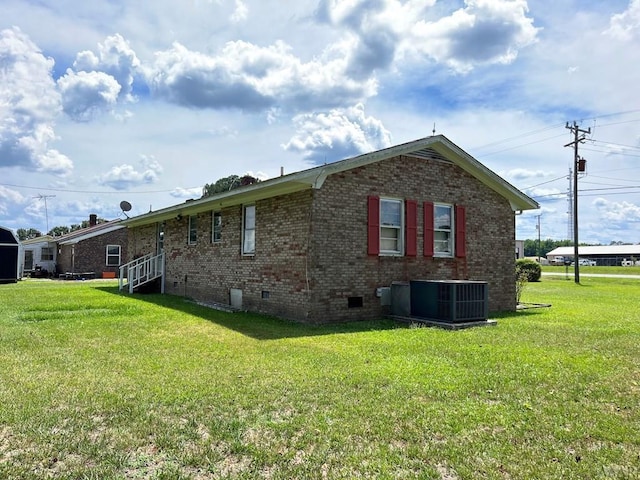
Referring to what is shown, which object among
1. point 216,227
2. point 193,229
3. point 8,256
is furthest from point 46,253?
point 216,227

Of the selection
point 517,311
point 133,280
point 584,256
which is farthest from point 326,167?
point 584,256

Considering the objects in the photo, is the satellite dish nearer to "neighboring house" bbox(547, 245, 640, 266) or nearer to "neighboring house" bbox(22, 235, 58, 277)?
"neighboring house" bbox(22, 235, 58, 277)

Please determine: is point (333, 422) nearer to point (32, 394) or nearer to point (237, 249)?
point (32, 394)

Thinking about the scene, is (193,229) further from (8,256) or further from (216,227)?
(8,256)

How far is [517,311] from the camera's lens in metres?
13.5

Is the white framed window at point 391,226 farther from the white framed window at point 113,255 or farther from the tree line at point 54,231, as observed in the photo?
the tree line at point 54,231

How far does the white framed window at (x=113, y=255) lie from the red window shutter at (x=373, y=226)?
2705 centimetres

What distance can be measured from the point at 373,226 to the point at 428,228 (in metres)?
1.85

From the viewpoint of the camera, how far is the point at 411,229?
11875 mm

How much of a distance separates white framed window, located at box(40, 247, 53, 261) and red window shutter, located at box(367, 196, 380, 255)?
109 feet

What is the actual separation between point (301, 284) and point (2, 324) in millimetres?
6024

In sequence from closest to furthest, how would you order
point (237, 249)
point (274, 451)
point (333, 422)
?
1. point (274, 451)
2. point (333, 422)
3. point (237, 249)

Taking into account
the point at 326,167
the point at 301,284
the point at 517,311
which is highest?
the point at 326,167

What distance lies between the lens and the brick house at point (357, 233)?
1048cm
